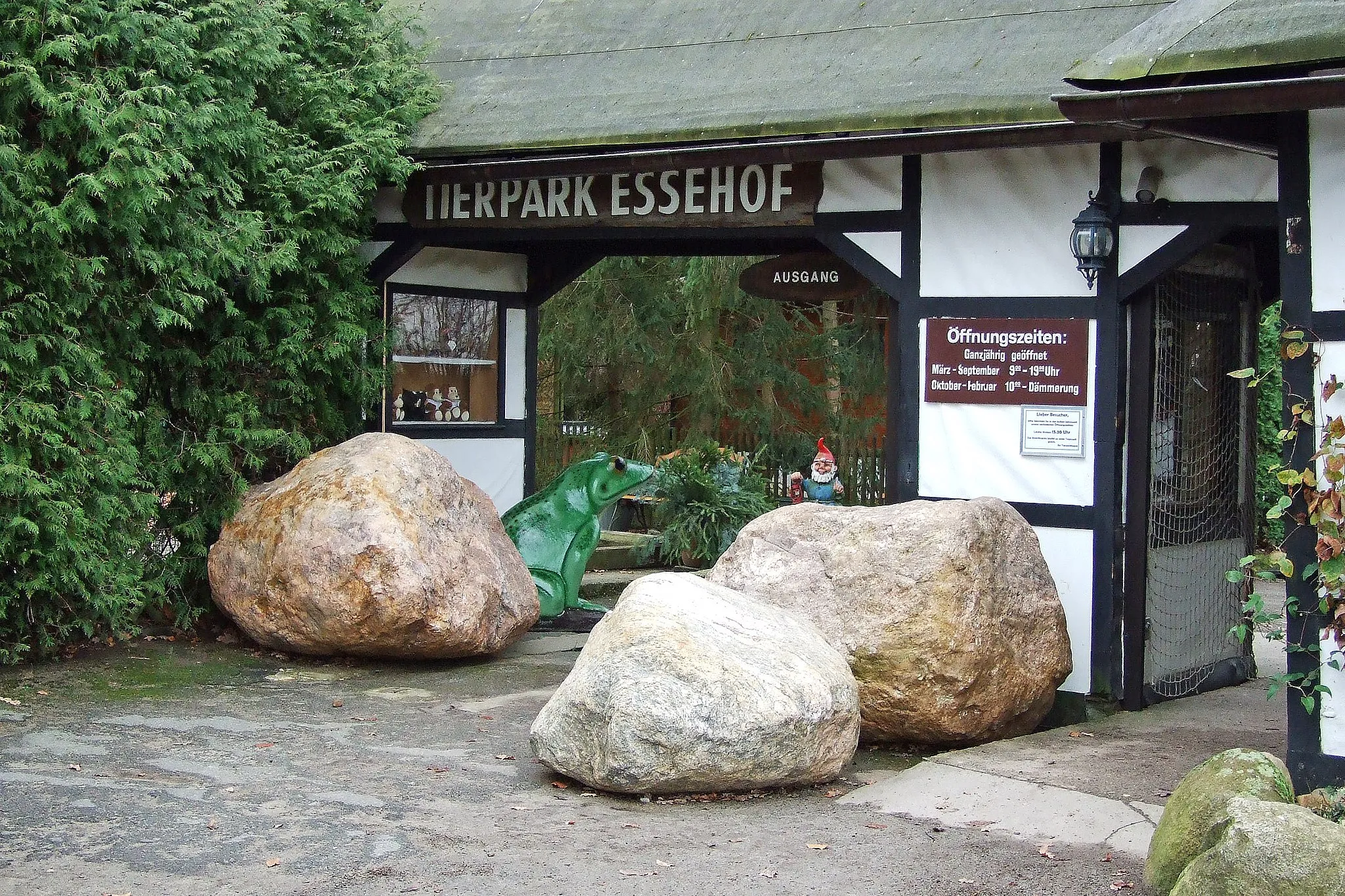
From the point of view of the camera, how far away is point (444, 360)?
11742 millimetres

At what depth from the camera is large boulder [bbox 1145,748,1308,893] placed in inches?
194

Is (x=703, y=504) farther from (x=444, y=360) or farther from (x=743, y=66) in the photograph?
(x=743, y=66)

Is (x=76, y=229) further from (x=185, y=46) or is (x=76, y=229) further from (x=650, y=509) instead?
(x=650, y=509)

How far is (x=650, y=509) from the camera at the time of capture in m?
17.2

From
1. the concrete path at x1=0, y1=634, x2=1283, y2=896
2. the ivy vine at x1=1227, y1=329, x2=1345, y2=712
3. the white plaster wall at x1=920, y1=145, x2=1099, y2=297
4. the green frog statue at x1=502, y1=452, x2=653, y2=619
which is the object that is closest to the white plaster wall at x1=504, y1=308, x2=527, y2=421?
the green frog statue at x1=502, y1=452, x2=653, y2=619

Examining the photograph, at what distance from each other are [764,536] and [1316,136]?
322 centimetres

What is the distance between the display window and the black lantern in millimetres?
5070

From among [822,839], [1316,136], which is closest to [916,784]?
[822,839]

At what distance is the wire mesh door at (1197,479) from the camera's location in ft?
28.3

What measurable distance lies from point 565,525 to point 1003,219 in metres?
4.14

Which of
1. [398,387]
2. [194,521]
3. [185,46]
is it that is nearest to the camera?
[185,46]

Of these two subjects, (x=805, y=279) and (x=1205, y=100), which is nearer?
(x=1205, y=100)

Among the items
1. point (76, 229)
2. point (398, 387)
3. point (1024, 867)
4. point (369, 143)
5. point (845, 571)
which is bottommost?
point (1024, 867)

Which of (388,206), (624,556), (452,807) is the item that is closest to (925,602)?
(452,807)
